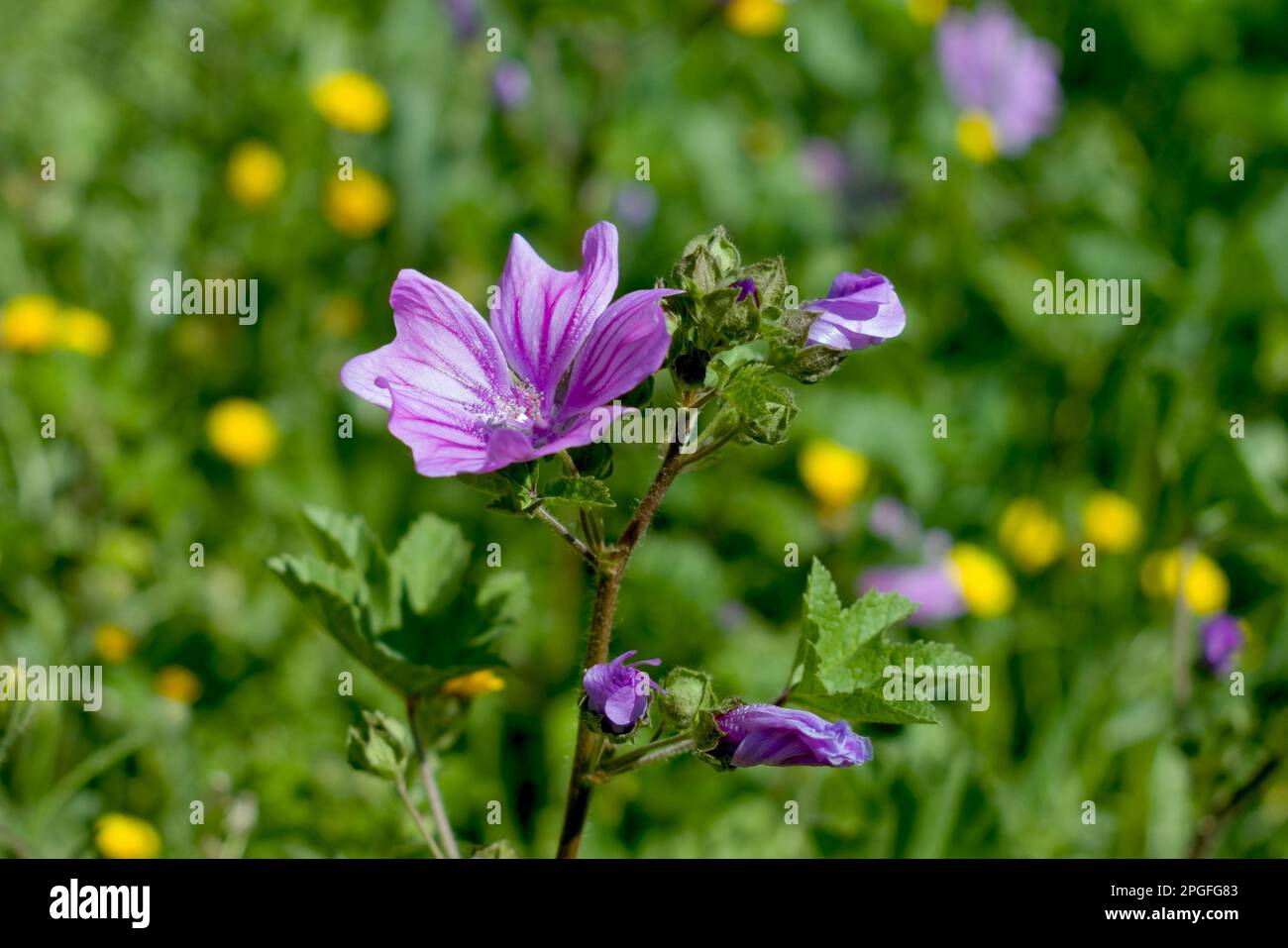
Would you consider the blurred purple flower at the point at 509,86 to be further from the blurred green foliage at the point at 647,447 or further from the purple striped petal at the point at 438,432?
the purple striped petal at the point at 438,432

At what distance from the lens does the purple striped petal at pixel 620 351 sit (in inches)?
50.2

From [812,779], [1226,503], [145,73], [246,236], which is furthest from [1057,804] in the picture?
[145,73]

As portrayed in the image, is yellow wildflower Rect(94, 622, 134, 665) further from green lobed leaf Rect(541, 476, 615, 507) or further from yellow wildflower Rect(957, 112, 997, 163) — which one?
yellow wildflower Rect(957, 112, 997, 163)

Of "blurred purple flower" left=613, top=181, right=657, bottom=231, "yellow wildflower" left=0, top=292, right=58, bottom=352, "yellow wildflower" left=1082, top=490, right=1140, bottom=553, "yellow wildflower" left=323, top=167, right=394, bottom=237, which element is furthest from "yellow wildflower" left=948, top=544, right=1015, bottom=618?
"yellow wildflower" left=0, top=292, right=58, bottom=352

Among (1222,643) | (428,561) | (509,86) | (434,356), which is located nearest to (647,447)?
(509,86)

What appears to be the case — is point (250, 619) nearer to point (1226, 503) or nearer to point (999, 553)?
point (999, 553)

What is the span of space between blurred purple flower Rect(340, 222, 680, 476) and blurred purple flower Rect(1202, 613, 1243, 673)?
1472mm

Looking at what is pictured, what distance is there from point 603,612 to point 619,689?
0.13m

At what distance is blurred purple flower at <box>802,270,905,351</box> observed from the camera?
4.67 ft

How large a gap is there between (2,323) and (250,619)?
1042 millimetres

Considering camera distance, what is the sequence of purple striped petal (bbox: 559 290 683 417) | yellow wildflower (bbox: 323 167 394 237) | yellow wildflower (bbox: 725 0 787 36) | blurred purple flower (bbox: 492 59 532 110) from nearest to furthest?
A: purple striped petal (bbox: 559 290 683 417)
blurred purple flower (bbox: 492 59 532 110)
yellow wildflower (bbox: 323 167 394 237)
yellow wildflower (bbox: 725 0 787 36)

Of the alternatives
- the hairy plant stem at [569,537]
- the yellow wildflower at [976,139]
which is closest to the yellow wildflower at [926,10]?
the yellow wildflower at [976,139]

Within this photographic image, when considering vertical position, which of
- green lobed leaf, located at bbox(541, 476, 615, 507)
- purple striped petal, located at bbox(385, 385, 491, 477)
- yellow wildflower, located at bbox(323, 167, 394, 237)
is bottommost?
green lobed leaf, located at bbox(541, 476, 615, 507)

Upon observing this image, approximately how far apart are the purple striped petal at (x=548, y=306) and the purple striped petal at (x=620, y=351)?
0.18 feet
